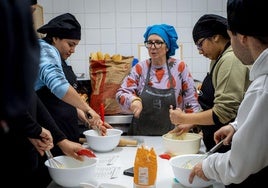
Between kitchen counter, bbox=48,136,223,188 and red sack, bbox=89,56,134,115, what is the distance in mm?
759

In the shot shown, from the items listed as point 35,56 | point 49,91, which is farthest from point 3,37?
point 49,91

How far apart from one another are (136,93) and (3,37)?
2150 millimetres

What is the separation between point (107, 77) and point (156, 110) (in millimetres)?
630

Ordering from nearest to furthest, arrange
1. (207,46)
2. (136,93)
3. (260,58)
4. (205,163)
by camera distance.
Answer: (260,58) < (205,163) < (207,46) < (136,93)

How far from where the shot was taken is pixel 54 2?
350 centimetres

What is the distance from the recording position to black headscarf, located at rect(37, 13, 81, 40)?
6.65 feet

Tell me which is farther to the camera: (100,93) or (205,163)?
(100,93)

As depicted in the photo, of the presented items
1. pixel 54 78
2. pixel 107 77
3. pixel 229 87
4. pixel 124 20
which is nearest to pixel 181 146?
pixel 229 87

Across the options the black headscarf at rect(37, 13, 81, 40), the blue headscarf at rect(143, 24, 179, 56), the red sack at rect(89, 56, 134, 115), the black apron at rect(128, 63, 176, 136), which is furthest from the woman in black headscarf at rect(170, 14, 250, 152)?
the red sack at rect(89, 56, 134, 115)

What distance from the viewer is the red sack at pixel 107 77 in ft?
9.49

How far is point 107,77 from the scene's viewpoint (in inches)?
114

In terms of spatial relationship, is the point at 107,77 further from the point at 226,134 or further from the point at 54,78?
the point at 226,134

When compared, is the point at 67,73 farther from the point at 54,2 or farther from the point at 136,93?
the point at 54,2

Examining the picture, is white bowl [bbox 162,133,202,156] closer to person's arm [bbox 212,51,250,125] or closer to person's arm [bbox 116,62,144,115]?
person's arm [bbox 212,51,250,125]
